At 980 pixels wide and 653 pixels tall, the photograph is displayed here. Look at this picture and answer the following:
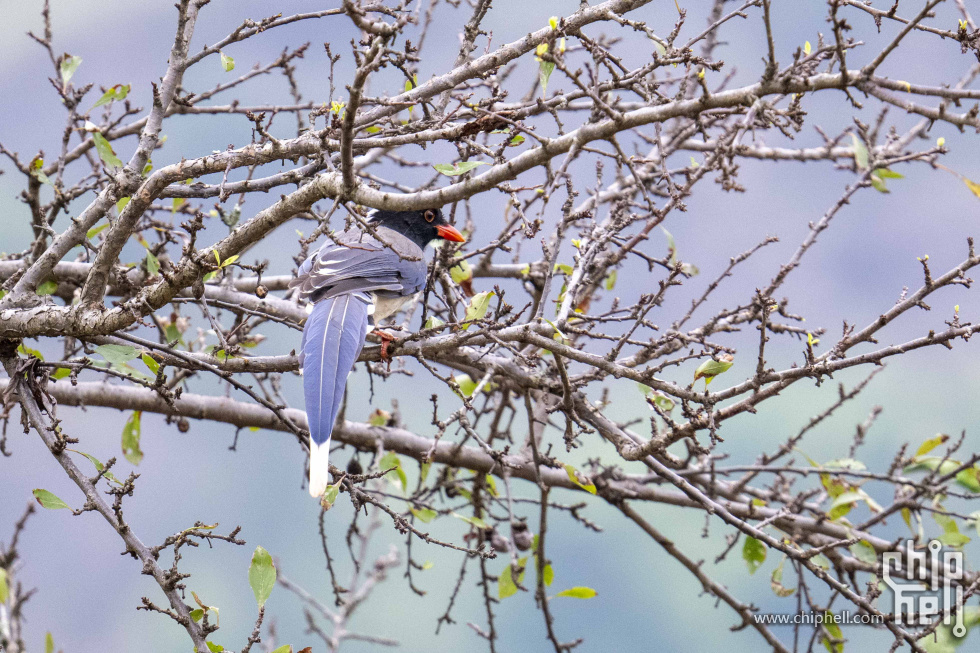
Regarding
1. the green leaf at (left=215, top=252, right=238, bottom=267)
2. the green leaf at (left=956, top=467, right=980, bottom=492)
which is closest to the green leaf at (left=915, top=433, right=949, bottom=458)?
the green leaf at (left=956, top=467, right=980, bottom=492)

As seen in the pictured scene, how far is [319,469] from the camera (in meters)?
3.18

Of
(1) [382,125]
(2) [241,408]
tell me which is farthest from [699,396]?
(2) [241,408]

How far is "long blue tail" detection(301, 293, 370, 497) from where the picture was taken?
329 cm

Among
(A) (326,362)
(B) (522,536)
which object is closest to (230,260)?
(A) (326,362)

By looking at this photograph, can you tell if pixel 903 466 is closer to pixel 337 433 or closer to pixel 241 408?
pixel 337 433

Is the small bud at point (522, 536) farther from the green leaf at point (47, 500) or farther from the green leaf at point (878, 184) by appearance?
the green leaf at point (878, 184)

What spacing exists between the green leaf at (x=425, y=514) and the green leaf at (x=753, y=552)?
5.57 ft

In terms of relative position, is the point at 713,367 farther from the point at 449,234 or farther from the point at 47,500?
the point at 47,500

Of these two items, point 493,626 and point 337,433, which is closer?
point 493,626

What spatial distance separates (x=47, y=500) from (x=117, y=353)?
2.11 ft

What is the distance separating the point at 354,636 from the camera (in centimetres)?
520

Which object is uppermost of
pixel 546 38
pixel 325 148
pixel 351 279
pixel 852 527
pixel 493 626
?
pixel 546 38

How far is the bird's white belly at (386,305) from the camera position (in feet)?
15.6

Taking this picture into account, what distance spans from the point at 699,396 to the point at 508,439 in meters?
2.35
